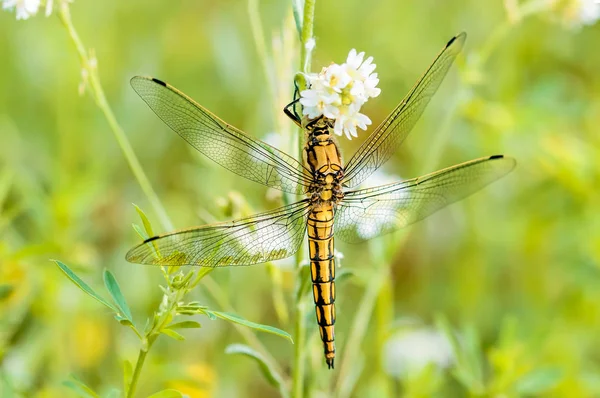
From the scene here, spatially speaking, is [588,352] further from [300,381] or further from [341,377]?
[300,381]

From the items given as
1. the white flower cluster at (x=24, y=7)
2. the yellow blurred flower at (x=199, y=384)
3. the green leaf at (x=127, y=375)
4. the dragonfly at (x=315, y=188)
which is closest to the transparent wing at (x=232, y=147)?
the dragonfly at (x=315, y=188)

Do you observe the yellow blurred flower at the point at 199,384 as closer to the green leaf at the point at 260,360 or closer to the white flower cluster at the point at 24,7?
the green leaf at the point at 260,360

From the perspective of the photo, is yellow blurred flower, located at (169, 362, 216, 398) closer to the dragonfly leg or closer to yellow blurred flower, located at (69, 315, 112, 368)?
yellow blurred flower, located at (69, 315, 112, 368)

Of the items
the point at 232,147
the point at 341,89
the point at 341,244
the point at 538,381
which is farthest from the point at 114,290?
the point at 341,244

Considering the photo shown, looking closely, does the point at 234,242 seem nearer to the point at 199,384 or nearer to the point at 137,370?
the point at 137,370

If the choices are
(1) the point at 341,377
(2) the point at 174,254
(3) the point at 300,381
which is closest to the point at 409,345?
(1) the point at 341,377

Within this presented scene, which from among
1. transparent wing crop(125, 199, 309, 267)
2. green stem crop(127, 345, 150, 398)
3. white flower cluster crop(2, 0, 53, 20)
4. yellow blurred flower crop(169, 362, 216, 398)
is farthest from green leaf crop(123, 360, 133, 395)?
white flower cluster crop(2, 0, 53, 20)

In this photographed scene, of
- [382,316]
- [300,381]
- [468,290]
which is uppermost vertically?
[468,290]
